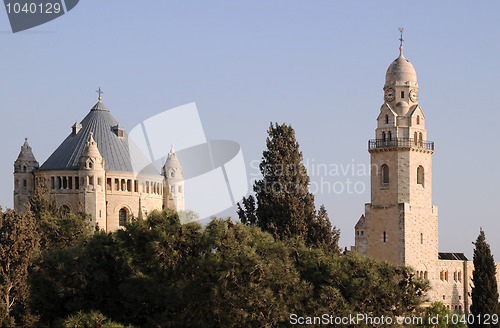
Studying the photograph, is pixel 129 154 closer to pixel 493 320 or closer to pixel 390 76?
pixel 390 76

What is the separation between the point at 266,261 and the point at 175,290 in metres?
5.21

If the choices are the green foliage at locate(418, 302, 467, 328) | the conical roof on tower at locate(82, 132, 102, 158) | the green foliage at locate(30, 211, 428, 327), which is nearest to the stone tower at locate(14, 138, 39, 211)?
the conical roof on tower at locate(82, 132, 102, 158)

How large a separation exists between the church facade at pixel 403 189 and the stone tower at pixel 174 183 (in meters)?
31.0

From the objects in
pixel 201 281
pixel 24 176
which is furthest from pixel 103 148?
pixel 201 281

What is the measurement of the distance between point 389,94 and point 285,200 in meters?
33.7

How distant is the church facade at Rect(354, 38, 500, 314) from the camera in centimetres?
9062

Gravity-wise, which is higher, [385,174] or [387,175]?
[385,174]

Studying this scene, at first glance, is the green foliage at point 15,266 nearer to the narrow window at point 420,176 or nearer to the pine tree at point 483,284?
the pine tree at point 483,284

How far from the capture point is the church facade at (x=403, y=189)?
90.6m

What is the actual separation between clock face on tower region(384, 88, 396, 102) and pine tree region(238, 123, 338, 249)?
96.9 feet

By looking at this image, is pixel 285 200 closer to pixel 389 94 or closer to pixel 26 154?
pixel 389 94

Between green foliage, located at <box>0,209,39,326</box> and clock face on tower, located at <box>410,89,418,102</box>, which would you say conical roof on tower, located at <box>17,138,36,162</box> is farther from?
green foliage, located at <box>0,209,39,326</box>

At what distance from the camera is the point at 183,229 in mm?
48969

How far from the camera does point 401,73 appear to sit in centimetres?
9425
